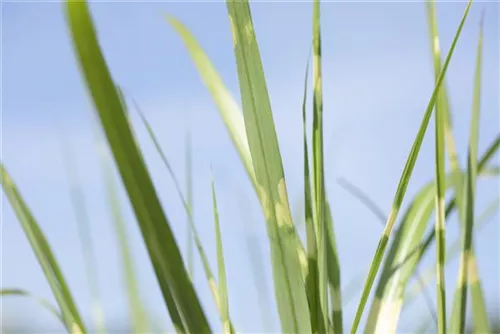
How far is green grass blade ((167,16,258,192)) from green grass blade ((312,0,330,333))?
67mm

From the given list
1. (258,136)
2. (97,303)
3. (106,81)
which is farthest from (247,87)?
(97,303)

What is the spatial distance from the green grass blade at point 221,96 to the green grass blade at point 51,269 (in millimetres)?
158

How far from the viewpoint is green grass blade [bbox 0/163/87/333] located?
48 cm

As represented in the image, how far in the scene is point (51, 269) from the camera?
49 cm

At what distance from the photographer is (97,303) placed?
68 centimetres

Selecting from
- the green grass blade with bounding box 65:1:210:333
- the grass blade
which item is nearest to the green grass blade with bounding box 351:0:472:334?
the grass blade

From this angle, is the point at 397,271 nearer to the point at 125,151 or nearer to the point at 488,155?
the point at 488,155

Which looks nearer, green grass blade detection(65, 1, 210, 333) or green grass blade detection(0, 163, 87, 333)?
green grass blade detection(65, 1, 210, 333)

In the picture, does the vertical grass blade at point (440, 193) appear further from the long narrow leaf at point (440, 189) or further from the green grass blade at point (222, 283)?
the green grass blade at point (222, 283)

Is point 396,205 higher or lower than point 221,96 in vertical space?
lower

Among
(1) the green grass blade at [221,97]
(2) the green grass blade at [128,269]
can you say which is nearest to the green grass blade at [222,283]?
(1) the green grass blade at [221,97]

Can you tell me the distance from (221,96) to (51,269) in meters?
0.20

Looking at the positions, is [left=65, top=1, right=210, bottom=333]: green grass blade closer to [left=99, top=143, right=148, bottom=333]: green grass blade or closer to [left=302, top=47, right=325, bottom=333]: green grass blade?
[left=302, top=47, right=325, bottom=333]: green grass blade

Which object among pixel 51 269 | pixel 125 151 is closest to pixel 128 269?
pixel 51 269
